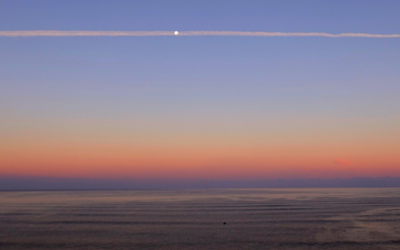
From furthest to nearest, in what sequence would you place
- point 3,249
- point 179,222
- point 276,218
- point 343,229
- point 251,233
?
point 276,218 → point 179,222 → point 343,229 → point 251,233 → point 3,249

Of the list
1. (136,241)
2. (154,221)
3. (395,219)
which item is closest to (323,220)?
(395,219)

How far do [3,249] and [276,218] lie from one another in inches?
1431

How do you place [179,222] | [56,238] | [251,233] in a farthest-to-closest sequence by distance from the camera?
[179,222]
[251,233]
[56,238]

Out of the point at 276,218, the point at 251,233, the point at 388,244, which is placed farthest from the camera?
the point at 276,218

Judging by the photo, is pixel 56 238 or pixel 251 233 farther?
pixel 251 233

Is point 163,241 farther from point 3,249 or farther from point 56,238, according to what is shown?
point 3,249

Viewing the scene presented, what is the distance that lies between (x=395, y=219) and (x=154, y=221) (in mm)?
33720

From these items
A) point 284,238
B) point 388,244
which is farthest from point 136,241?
point 388,244

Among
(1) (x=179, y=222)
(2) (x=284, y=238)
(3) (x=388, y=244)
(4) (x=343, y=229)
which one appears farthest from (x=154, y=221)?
(3) (x=388, y=244)

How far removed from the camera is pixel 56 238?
3891cm

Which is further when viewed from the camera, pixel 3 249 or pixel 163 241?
pixel 163 241

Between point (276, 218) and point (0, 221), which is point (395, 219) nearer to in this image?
point (276, 218)

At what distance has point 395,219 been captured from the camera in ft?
180

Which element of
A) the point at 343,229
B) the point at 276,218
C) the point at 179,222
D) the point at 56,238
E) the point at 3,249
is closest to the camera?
the point at 3,249
